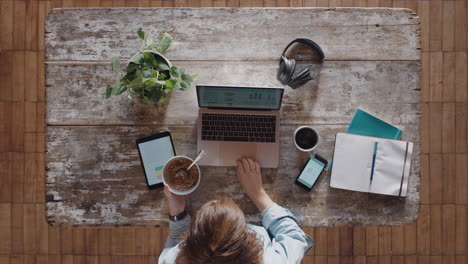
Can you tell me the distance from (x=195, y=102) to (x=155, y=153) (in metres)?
0.27

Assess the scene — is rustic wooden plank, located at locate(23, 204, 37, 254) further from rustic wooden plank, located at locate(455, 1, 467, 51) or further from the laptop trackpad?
rustic wooden plank, located at locate(455, 1, 467, 51)

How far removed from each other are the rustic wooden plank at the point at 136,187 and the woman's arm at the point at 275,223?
0.18 feet

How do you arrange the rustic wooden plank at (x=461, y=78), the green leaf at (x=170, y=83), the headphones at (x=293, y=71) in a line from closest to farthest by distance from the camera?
the green leaf at (x=170, y=83)
the headphones at (x=293, y=71)
the rustic wooden plank at (x=461, y=78)

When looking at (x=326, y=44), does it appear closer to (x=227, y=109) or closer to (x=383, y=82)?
(x=383, y=82)

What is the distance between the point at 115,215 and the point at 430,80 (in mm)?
1972

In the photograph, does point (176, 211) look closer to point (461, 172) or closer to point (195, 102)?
point (195, 102)

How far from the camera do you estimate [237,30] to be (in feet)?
4.56

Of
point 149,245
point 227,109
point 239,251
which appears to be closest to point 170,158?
point 227,109

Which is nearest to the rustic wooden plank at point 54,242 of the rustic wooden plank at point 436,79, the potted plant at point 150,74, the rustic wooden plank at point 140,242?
the rustic wooden plank at point 140,242

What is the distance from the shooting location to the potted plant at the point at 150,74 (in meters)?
1.20

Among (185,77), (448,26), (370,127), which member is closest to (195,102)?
(185,77)

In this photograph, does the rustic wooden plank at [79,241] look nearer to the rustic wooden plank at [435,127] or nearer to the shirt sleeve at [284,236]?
the shirt sleeve at [284,236]

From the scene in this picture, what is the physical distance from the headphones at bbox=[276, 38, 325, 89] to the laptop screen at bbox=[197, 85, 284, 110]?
0.10 metres

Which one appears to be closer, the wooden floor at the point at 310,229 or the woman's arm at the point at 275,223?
the woman's arm at the point at 275,223
